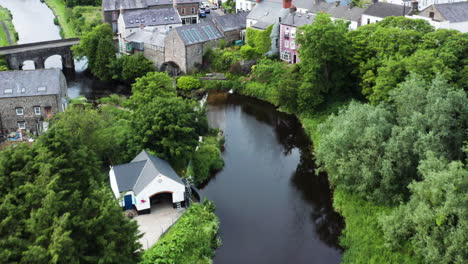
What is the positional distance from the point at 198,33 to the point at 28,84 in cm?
2439

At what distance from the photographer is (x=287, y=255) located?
1224 inches

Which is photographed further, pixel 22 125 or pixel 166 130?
pixel 22 125

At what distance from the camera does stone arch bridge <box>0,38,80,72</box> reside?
61812 millimetres

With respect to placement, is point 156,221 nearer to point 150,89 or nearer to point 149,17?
point 150,89

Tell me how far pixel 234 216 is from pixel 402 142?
1189 cm

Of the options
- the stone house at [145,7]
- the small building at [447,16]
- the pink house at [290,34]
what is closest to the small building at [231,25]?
the pink house at [290,34]

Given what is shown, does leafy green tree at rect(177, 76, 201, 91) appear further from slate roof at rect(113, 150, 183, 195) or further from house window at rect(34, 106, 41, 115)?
slate roof at rect(113, 150, 183, 195)

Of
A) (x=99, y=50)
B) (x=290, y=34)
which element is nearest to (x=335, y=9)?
(x=290, y=34)

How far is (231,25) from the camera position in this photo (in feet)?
220

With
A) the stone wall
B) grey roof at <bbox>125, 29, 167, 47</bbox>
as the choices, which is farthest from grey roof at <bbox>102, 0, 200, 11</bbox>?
the stone wall

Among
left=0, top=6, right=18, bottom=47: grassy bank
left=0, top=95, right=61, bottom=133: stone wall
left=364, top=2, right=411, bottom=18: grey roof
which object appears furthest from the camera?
left=0, top=6, right=18, bottom=47: grassy bank

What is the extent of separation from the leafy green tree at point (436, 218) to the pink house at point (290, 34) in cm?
3361

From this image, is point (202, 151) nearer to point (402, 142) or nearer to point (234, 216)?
point (234, 216)

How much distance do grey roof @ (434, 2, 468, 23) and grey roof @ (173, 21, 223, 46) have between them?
25.8 m
